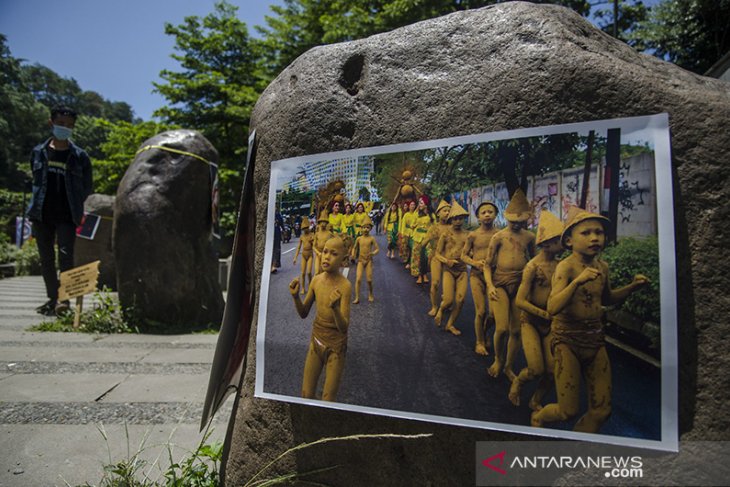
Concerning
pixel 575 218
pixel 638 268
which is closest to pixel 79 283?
pixel 575 218

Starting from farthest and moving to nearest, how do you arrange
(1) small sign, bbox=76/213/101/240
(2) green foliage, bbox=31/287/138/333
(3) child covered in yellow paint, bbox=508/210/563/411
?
(1) small sign, bbox=76/213/101/240 → (2) green foliage, bbox=31/287/138/333 → (3) child covered in yellow paint, bbox=508/210/563/411

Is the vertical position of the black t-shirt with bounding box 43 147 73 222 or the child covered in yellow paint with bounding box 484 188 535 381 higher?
the black t-shirt with bounding box 43 147 73 222

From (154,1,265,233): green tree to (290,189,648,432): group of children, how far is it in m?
16.3

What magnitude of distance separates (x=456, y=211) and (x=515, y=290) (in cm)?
29

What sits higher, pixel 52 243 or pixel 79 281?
pixel 52 243

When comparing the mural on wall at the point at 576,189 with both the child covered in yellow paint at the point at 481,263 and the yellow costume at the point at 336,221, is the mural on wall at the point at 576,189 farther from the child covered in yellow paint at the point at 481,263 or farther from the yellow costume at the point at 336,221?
the yellow costume at the point at 336,221

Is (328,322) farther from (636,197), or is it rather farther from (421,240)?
(636,197)

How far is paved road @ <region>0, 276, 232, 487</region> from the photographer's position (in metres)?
1.78

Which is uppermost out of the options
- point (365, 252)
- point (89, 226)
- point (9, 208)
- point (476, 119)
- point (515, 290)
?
point (9, 208)

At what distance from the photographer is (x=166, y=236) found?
176 inches

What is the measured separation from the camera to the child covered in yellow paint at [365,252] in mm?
1460

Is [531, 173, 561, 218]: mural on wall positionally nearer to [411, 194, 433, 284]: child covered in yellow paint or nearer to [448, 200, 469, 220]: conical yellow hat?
[448, 200, 469, 220]: conical yellow hat

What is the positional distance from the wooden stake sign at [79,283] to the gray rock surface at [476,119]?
3.59 meters

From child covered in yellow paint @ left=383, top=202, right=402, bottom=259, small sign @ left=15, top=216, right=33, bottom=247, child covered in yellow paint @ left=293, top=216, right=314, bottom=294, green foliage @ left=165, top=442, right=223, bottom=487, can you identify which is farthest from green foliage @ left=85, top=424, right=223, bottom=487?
small sign @ left=15, top=216, right=33, bottom=247
